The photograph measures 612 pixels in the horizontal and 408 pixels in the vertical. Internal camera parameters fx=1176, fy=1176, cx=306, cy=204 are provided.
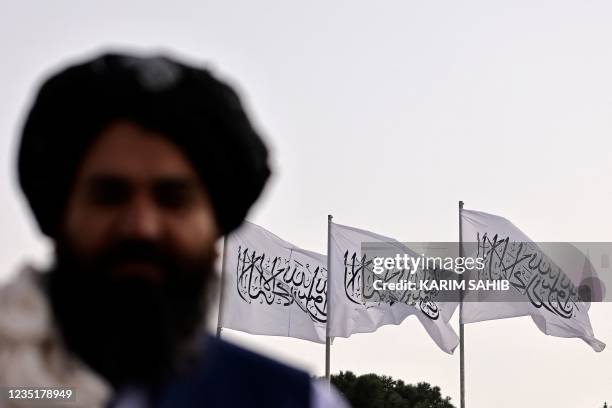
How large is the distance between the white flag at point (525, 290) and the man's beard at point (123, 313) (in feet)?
71.7

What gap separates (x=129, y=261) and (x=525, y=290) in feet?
74.4

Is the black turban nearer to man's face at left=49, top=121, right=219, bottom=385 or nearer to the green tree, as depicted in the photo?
man's face at left=49, top=121, right=219, bottom=385

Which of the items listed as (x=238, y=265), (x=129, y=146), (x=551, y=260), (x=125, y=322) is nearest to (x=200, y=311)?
(x=125, y=322)

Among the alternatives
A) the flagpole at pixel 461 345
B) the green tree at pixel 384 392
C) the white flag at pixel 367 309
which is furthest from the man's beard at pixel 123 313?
the green tree at pixel 384 392

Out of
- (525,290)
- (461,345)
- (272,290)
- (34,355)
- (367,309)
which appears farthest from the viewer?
(461,345)

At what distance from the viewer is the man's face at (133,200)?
1591mm

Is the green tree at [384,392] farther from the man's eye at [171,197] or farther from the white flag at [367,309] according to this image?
the man's eye at [171,197]

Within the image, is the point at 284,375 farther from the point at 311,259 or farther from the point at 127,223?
the point at 311,259

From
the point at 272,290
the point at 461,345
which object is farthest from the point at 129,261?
the point at 461,345

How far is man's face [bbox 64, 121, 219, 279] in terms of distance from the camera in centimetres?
159

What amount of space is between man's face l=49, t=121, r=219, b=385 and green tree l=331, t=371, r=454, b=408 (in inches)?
1439

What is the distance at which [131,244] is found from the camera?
61.5 inches

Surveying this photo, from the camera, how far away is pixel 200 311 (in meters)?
1.69

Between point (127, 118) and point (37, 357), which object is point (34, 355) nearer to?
point (37, 357)
